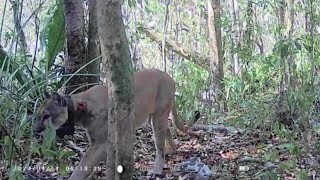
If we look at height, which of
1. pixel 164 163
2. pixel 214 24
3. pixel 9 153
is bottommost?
pixel 164 163

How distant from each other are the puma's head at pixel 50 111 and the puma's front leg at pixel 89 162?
14.5 inches

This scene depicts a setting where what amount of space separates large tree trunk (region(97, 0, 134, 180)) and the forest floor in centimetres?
111

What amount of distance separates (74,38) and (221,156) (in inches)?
74.8

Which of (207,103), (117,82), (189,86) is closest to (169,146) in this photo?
(117,82)

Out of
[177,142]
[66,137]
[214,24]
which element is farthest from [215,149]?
[214,24]

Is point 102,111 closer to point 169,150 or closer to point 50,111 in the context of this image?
point 50,111

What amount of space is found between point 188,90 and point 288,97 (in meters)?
2.70

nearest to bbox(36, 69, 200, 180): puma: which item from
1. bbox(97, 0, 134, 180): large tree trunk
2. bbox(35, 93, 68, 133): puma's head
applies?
bbox(35, 93, 68, 133): puma's head

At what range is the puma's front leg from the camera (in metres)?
4.14

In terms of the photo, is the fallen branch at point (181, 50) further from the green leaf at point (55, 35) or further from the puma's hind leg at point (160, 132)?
the puma's hind leg at point (160, 132)

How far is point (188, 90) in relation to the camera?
833 cm

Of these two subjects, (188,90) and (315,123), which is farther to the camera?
(188,90)

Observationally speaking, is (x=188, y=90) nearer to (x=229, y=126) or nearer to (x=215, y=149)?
(x=229, y=126)

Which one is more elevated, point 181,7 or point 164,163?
point 181,7
